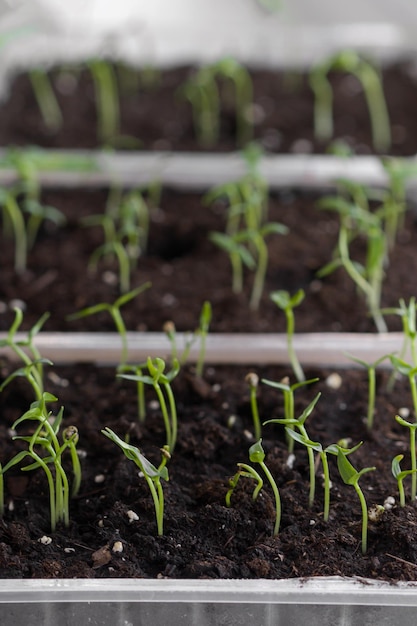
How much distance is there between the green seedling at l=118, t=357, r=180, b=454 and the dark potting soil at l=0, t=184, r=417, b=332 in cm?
26

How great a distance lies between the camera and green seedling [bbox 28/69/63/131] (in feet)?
7.20

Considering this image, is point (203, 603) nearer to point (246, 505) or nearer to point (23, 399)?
point (246, 505)

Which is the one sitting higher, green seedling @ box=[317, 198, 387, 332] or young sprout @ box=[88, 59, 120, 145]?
young sprout @ box=[88, 59, 120, 145]

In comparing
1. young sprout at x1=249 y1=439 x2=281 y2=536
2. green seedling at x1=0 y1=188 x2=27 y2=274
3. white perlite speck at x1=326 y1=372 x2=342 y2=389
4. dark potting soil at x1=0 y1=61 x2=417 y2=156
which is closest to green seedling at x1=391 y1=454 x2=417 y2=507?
young sprout at x1=249 y1=439 x2=281 y2=536

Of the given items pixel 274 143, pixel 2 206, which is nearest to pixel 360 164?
pixel 274 143

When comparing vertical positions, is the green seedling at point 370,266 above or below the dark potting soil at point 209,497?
above

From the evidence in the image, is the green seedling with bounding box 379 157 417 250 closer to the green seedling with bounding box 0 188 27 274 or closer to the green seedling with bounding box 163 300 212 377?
the green seedling with bounding box 163 300 212 377

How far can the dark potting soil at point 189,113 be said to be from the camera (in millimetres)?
2098

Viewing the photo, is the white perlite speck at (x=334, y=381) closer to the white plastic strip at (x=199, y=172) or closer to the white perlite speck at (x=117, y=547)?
the white perlite speck at (x=117, y=547)

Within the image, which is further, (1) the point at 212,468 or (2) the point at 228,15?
(2) the point at 228,15

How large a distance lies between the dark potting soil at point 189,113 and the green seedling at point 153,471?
1201 mm

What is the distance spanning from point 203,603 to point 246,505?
0.17m

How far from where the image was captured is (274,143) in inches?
82.4

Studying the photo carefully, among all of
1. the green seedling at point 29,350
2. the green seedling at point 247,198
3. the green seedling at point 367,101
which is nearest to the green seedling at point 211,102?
the green seedling at point 367,101
